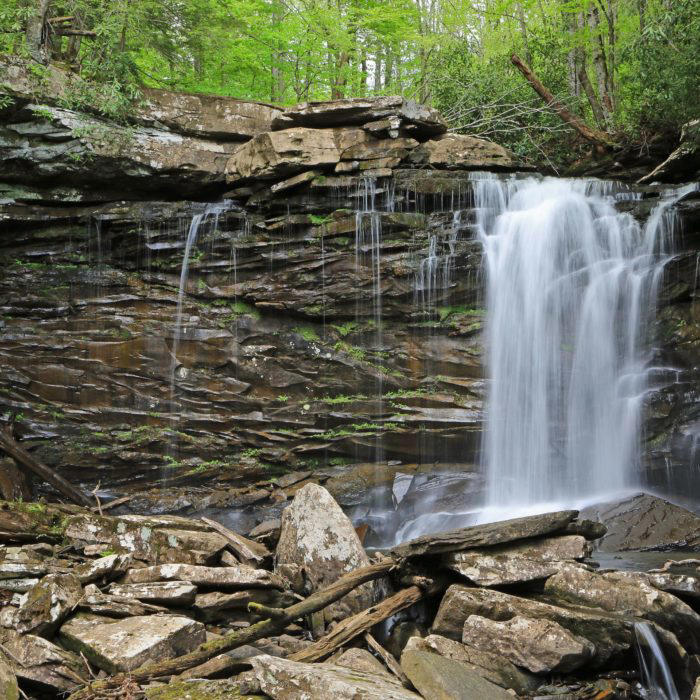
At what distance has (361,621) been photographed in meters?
6.01

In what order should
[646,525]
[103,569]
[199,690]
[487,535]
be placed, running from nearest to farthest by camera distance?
1. [199,690]
2. [103,569]
3. [487,535]
4. [646,525]

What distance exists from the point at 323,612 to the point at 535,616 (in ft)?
6.76

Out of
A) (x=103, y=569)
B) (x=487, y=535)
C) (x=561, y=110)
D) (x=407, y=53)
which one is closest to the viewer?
(x=103, y=569)

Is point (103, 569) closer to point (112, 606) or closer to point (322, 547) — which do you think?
point (112, 606)

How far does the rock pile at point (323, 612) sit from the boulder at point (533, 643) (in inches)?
0.4

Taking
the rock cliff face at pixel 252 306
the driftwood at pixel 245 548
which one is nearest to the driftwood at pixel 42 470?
the rock cliff face at pixel 252 306

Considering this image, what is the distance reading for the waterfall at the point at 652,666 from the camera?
17.4 ft

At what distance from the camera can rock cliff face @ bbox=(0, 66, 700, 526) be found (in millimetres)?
12000

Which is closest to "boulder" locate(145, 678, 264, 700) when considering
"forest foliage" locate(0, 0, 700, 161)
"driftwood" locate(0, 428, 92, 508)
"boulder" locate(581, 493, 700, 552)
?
"boulder" locate(581, 493, 700, 552)

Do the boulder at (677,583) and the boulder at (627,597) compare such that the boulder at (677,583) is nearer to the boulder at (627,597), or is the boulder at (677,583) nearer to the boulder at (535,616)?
the boulder at (627,597)

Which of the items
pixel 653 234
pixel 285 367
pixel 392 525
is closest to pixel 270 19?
pixel 285 367

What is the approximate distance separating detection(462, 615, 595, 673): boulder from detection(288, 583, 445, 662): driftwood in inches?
34.2

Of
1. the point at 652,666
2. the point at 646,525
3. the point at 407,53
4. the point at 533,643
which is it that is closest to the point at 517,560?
the point at 533,643

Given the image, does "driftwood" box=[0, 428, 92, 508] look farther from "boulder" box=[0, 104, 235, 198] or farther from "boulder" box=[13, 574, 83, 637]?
"boulder" box=[13, 574, 83, 637]
